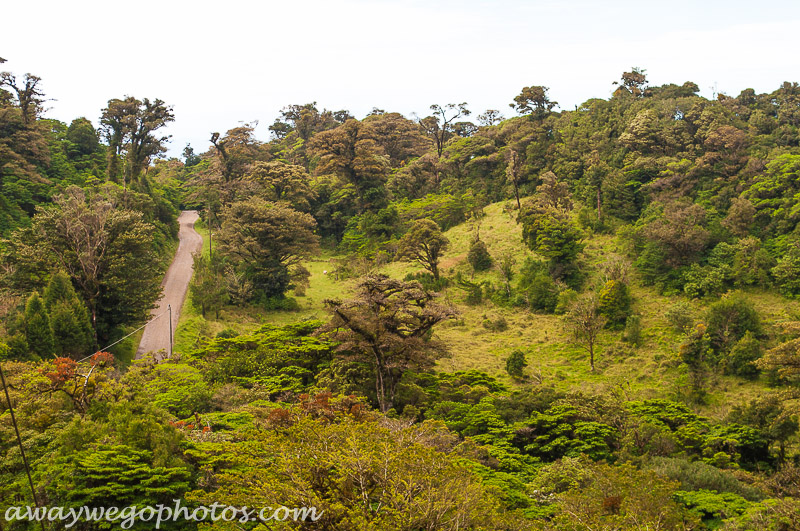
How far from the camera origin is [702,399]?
19.2 m

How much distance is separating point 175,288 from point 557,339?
74.5 ft

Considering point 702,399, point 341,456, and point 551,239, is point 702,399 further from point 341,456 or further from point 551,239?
point 341,456

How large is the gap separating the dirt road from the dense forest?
1.03 m

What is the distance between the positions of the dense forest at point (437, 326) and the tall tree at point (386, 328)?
0.36 feet

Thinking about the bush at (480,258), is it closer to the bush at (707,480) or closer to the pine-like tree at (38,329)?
the bush at (707,480)

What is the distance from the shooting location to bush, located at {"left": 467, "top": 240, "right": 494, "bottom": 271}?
32969mm

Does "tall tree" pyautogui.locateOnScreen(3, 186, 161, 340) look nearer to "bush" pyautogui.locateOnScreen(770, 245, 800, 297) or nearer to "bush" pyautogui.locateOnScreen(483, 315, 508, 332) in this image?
"bush" pyautogui.locateOnScreen(483, 315, 508, 332)

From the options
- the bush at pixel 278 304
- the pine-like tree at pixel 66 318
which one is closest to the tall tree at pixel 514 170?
the bush at pixel 278 304

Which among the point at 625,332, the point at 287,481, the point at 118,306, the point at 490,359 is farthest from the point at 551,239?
the point at 287,481

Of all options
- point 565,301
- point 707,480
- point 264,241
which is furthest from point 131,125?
point 707,480

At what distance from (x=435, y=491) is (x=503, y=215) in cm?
3355

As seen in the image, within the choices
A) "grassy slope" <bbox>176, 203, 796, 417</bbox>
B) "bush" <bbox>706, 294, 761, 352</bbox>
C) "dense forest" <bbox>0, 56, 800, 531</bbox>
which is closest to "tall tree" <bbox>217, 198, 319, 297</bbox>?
"dense forest" <bbox>0, 56, 800, 531</bbox>

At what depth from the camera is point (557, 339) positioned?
25062 millimetres

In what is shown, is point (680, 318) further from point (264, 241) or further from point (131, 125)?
point (131, 125)
